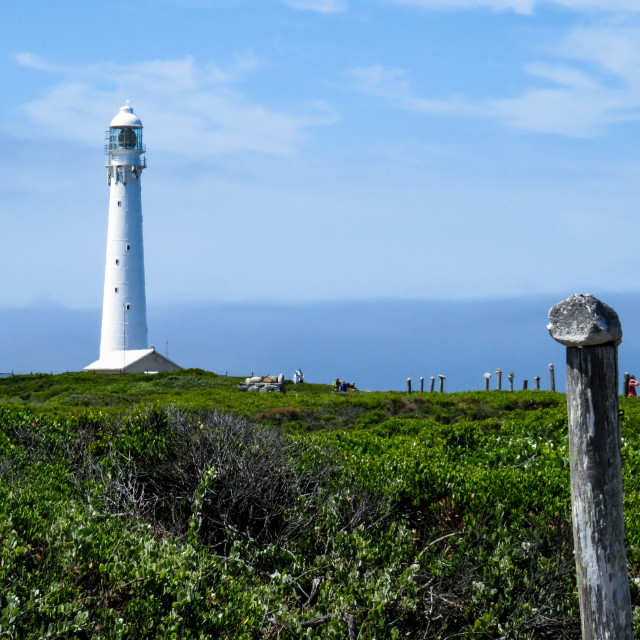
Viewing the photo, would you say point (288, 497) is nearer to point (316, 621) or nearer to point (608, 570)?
point (316, 621)

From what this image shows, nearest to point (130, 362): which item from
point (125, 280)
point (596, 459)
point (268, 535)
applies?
point (125, 280)

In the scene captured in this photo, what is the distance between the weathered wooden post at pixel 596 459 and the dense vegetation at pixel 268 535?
2.14m

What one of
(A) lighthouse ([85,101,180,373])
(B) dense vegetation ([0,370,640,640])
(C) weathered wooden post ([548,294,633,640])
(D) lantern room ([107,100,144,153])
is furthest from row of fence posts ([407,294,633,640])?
(D) lantern room ([107,100,144,153])

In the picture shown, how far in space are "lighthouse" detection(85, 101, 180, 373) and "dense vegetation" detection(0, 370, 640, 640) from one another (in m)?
40.6

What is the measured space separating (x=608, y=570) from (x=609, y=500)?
510 mm

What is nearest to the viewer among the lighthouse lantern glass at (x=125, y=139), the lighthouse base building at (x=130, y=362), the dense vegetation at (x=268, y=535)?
the dense vegetation at (x=268, y=535)

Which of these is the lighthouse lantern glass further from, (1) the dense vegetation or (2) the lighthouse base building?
(1) the dense vegetation

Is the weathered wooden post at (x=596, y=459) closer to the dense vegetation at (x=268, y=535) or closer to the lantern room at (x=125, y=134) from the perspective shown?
the dense vegetation at (x=268, y=535)

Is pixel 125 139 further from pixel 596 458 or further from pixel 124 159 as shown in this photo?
pixel 596 458

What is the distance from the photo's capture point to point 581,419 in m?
5.33

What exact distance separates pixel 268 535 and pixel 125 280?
45.7 metres

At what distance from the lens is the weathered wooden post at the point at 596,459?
205 inches

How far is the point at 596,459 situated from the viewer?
5.36 meters

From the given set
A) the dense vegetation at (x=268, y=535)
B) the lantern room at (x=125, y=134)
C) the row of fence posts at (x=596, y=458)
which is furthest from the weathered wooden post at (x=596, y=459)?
the lantern room at (x=125, y=134)
